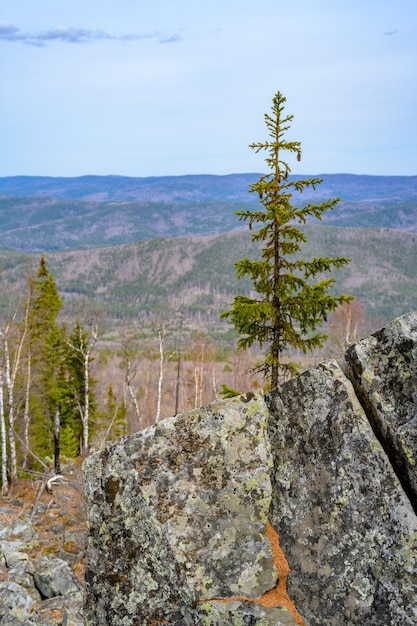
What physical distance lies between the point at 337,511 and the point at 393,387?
1.53m

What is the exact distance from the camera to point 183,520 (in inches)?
248

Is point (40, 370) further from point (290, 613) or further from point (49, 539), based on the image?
point (290, 613)

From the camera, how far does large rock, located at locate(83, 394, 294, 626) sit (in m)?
6.07

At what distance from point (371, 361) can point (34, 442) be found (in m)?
39.8

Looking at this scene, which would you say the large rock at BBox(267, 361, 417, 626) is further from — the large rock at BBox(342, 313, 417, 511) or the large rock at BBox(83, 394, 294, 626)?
the large rock at BBox(83, 394, 294, 626)

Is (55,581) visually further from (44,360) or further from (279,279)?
(44,360)

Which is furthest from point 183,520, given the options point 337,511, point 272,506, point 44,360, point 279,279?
point 44,360

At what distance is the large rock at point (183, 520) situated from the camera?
607cm

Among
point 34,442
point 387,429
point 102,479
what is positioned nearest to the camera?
point 387,429

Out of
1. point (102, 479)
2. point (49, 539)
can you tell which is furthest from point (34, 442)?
point (102, 479)

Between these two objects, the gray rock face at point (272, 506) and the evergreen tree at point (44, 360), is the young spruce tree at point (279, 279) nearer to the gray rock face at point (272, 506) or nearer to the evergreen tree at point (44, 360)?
the gray rock face at point (272, 506)

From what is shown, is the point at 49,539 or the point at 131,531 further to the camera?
the point at 49,539

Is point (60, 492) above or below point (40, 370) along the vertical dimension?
below

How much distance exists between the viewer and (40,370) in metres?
42.8
